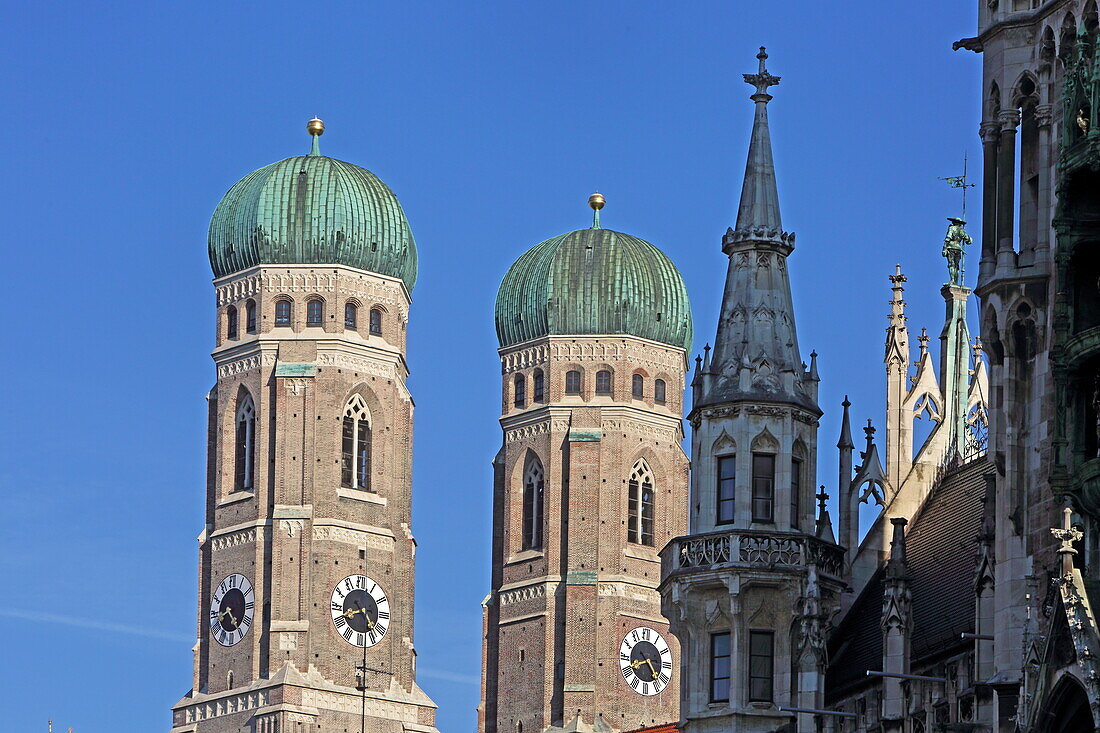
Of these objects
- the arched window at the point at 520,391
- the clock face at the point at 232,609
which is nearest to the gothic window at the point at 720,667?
the clock face at the point at 232,609

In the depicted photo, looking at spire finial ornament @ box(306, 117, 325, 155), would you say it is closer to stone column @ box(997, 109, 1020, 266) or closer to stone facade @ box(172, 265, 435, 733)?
stone facade @ box(172, 265, 435, 733)

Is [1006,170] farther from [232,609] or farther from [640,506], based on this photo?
[640,506]

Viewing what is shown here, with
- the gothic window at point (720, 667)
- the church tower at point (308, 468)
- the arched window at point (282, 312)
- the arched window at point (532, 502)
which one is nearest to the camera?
the gothic window at point (720, 667)

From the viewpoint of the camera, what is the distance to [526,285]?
15488 cm

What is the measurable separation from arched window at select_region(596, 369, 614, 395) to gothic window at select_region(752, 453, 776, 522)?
77.3 m

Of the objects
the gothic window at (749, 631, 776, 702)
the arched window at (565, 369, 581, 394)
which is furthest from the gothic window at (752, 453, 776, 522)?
the arched window at (565, 369, 581, 394)

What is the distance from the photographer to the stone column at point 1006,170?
5975 centimetres

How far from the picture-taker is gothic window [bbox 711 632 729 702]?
238 feet

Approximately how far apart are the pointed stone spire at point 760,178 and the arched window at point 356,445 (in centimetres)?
7289

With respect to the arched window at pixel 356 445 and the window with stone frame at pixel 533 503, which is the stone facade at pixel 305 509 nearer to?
the arched window at pixel 356 445

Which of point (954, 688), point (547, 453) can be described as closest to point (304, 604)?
point (547, 453)

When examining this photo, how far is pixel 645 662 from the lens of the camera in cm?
14562

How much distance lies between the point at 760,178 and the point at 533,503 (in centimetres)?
7530

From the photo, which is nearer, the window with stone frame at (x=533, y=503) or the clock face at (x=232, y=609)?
the clock face at (x=232, y=609)
